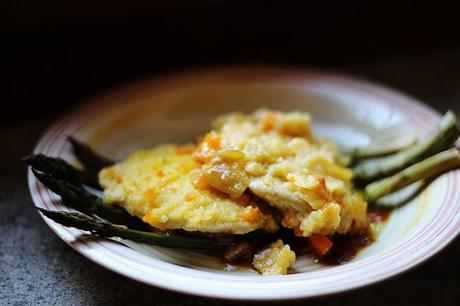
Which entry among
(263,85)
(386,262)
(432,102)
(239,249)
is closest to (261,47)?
(263,85)

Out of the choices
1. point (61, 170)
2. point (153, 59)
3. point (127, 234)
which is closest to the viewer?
point (127, 234)

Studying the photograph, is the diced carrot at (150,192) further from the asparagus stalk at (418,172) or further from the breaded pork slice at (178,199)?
the asparagus stalk at (418,172)

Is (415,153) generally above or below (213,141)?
above

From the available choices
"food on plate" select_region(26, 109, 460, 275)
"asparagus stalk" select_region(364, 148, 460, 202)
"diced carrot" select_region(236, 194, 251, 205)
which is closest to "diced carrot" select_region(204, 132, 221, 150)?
"food on plate" select_region(26, 109, 460, 275)

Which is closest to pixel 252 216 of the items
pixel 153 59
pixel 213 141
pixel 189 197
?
pixel 189 197

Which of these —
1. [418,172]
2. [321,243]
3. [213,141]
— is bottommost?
[321,243]

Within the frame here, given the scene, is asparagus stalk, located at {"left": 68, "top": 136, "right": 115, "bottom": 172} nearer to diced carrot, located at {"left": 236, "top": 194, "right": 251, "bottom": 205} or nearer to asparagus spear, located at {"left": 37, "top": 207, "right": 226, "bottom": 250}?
asparagus spear, located at {"left": 37, "top": 207, "right": 226, "bottom": 250}

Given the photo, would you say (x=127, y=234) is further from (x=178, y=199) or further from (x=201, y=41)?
(x=201, y=41)
